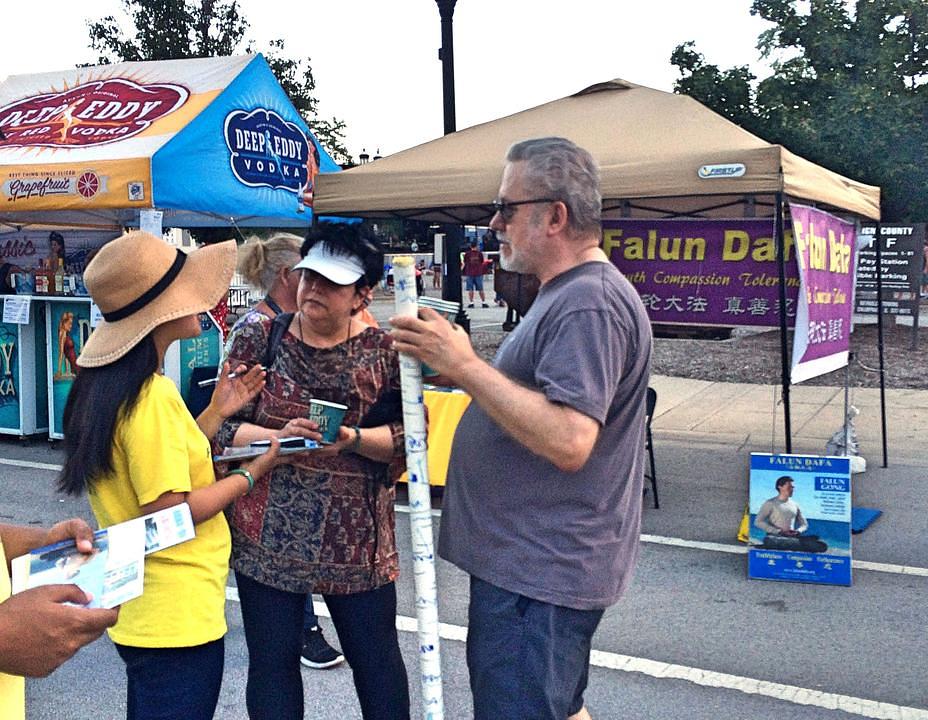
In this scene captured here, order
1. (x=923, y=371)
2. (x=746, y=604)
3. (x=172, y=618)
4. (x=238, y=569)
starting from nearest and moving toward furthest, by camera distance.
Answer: (x=172, y=618)
(x=238, y=569)
(x=746, y=604)
(x=923, y=371)

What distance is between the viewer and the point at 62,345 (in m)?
8.25

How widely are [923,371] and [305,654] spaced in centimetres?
1051

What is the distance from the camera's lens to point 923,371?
39.4 feet

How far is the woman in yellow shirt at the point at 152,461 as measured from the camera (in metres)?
2.15

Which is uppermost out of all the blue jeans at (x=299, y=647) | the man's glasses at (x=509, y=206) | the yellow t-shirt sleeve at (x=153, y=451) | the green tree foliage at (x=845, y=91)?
the green tree foliage at (x=845, y=91)

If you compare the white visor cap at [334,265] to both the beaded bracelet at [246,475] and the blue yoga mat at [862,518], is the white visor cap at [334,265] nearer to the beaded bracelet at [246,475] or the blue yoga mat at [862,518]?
the beaded bracelet at [246,475]

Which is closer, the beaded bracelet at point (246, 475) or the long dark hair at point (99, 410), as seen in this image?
the long dark hair at point (99, 410)

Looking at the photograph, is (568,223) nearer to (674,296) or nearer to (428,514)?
(428,514)

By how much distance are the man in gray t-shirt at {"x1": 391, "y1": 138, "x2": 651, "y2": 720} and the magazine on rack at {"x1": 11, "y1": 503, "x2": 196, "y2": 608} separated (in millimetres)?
650

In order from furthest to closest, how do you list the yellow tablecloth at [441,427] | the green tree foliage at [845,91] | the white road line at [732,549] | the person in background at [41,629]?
1. the green tree foliage at [845,91]
2. the yellow tablecloth at [441,427]
3. the white road line at [732,549]
4. the person in background at [41,629]

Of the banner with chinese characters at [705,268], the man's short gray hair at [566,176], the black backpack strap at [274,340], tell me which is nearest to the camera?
the man's short gray hair at [566,176]

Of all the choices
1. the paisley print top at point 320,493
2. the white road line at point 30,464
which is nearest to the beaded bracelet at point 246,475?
the paisley print top at point 320,493

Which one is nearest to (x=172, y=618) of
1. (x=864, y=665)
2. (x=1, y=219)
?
(x=864, y=665)

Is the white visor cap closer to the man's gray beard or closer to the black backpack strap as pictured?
the black backpack strap
